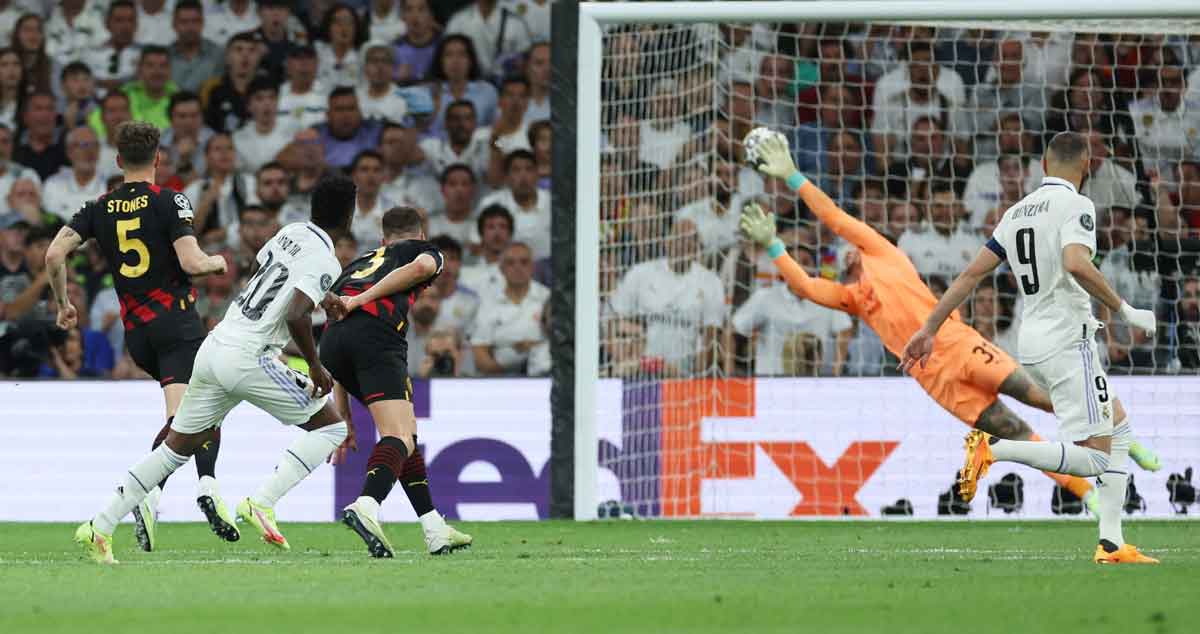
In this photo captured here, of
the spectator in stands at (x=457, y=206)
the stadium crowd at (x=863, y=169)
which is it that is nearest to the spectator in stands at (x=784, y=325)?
the stadium crowd at (x=863, y=169)

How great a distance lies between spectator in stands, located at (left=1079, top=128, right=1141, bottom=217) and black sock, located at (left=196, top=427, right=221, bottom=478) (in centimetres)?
709

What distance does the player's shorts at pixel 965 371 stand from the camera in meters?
10.9

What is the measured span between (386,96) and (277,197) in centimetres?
135

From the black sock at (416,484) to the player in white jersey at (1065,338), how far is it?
2.51 metres

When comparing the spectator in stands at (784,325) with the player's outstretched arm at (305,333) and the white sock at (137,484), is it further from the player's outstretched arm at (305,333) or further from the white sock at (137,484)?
the white sock at (137,484)

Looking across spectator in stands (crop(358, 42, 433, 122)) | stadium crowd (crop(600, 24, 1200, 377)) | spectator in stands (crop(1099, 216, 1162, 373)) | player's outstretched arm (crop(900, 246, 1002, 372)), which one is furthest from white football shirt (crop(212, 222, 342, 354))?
spectator in stands (crop(358, 42, 433, 122))

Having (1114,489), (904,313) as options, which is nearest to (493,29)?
(904,313)

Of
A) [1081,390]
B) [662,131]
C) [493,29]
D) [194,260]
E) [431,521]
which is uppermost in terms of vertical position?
[493,29]

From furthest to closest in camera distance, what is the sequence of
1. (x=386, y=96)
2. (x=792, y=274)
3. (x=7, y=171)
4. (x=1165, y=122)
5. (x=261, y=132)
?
(x=386, y=96) → (x=261, y=132) → (x=7, y=171) → (x=1165, y=122) → (x=792, y=274)

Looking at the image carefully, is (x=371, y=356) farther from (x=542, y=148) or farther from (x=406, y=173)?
(x=542, y=148)

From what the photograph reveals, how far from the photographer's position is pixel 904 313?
11.2 m

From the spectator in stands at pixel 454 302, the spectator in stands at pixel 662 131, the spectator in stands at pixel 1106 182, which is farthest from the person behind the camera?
the spectator in stands at pixel 454 302

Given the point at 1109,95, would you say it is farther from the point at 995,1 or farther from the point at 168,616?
the point at 168,616

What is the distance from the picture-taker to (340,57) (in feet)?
52.1
